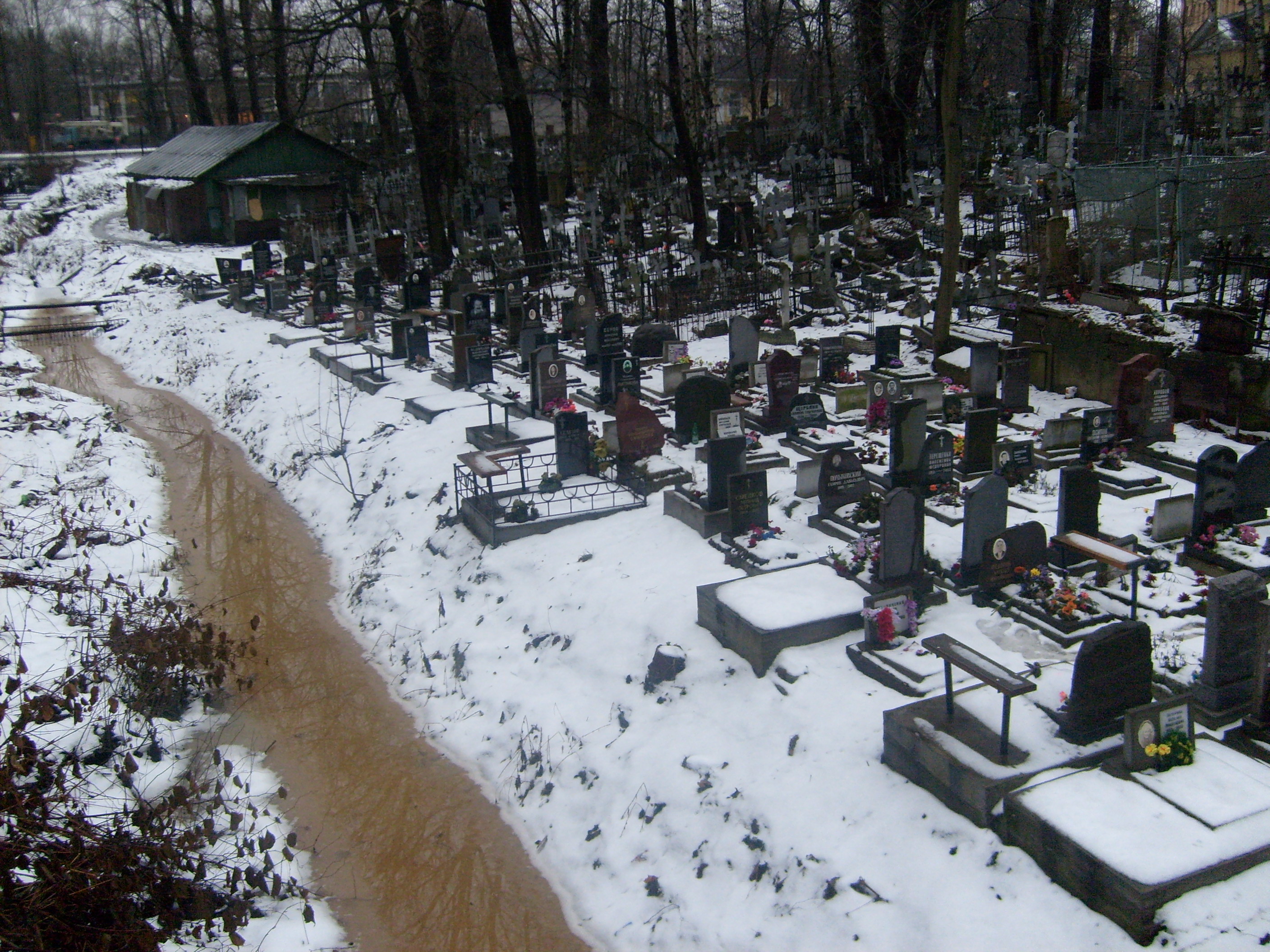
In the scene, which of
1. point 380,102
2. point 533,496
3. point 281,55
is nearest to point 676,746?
point 533,496

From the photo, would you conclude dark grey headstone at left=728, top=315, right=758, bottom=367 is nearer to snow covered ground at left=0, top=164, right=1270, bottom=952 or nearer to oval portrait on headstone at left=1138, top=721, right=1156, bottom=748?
snow covered ground at left=0, top=164, right=1270, bottom=952

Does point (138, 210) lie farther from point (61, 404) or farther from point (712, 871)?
point (712, 871)

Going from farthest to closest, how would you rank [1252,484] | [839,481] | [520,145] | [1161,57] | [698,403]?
1. [1161,57]
2. [520,145]
3. [698,403]
4. [839,481]
5. [1252,484]

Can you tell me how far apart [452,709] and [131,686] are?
265 cm

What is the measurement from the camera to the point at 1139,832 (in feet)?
18.2

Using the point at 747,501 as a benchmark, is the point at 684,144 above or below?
above

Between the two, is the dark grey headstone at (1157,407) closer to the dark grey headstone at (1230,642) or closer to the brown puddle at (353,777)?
the dark grey headstone at (1230,642)

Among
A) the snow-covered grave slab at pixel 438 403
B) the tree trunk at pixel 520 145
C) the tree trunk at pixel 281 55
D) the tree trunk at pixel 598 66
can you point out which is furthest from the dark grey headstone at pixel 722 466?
the tree trunk at pixel 598 66

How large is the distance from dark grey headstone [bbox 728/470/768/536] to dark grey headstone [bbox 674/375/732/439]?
9.46 ft

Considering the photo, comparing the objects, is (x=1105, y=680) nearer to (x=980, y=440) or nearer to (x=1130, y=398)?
(x=980, y=440)

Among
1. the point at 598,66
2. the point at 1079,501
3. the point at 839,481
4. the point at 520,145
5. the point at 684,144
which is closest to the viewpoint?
the point at 1079,501

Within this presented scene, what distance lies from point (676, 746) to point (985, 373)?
7.62 meters

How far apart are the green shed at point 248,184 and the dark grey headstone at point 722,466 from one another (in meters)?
28.7

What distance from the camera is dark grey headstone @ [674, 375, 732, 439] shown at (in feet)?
41.8
